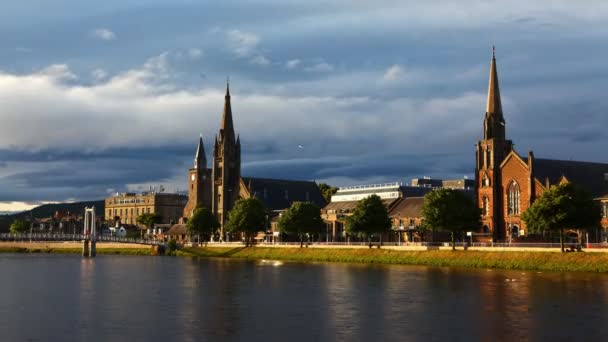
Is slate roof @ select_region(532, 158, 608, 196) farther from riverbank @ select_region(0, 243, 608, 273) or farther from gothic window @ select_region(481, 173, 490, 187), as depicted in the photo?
riverbank @ select_region(0, 243, 608, 273)

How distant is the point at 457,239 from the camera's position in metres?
163

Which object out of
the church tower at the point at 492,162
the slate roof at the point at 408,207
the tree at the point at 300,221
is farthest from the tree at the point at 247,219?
the church tower at the point at 492,162

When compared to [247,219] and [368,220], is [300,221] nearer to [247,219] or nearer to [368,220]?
[247,219]

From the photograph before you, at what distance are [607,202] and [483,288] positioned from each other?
6398cm

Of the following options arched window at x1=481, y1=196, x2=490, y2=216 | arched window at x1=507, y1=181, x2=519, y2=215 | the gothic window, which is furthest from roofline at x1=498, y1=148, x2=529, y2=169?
arched window at x1=481, y1=196, x2=490, y2=216

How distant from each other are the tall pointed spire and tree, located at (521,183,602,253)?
4594 centimetres

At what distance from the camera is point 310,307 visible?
224ft

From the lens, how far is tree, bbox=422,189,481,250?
131750 millimetres

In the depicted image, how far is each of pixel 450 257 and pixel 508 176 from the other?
32595mm

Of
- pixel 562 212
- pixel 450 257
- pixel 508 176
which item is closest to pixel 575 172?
pixel 508 176

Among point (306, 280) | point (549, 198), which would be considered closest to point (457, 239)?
point (549, 198)

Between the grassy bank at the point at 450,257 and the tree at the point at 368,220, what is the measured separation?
4264 millimetres

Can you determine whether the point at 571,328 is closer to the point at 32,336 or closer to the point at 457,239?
the point at 32,336

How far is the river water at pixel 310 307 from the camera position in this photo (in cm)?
5356
